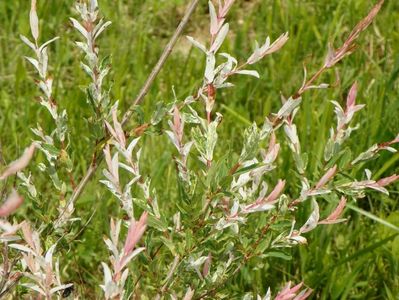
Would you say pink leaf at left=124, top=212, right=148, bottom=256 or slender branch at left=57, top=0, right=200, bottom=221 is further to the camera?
slender branch at left=57, top=0, right=200, bottom=221

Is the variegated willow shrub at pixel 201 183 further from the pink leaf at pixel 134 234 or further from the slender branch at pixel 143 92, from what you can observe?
the pink leaf at pixel 134 234

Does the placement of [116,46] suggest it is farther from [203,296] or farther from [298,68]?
[203,296]

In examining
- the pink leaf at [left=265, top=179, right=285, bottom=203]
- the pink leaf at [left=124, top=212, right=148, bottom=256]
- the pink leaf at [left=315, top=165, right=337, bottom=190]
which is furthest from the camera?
the pink leaf at [left=315, top=165, right=337, bottom=190]

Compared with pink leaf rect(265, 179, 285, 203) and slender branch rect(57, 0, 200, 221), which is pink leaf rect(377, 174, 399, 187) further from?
slender branch rect(57, 0, 200, 221)

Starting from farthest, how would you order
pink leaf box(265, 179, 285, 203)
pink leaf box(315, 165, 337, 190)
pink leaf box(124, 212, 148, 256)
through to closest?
pink leaf box(315, 165, 337, 190), pink leaf box(265, 179, 285, 203), pink leaf box(124, 212, 148, 256)

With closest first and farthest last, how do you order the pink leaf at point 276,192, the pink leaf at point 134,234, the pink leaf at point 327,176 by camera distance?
the pink leaf at point 134,234, the pink leaf at point 276,192, the pink leaf at point 327,176

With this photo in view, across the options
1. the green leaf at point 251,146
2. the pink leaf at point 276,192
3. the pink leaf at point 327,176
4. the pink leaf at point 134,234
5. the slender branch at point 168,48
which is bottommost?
the pink leaf at point 327,176

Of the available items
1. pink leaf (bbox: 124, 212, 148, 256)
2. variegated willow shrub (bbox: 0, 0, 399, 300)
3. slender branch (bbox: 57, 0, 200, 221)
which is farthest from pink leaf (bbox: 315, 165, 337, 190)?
pink leaf (bbox: 124, 212, 148, 256)

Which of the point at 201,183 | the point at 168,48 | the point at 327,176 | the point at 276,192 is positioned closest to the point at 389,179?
the point at 327,176

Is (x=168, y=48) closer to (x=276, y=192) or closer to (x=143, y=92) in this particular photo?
(x=143, y=92)

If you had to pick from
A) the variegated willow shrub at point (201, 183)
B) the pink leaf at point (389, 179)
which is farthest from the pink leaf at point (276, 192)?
the pink leaf at point (389, 179)

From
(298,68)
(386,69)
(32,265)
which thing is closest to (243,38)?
(298,68)

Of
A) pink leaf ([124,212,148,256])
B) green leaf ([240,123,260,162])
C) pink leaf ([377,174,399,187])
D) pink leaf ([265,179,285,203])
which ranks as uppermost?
pink leaf ([124,212,148,256])

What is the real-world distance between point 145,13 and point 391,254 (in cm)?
217
